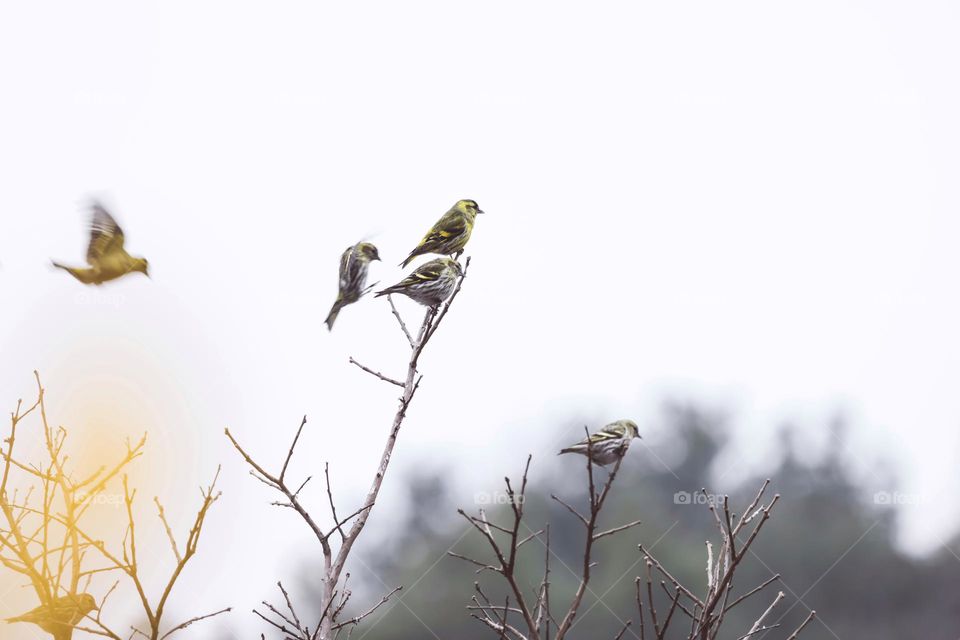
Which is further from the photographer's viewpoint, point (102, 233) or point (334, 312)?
point (334, 312)

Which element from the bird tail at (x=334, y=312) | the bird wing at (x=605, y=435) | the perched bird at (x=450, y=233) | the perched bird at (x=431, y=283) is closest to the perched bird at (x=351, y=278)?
the bird tail at (x=334, y=312)

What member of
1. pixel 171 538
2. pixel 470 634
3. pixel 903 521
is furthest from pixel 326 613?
pixel 903 521

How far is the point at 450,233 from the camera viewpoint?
7773 mm

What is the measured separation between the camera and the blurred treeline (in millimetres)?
32469

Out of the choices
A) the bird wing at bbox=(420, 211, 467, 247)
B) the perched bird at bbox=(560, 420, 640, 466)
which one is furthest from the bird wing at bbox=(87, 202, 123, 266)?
the perched bird at bbox=(560, 420, 640, 466)

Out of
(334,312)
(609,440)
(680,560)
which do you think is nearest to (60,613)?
(334,312)

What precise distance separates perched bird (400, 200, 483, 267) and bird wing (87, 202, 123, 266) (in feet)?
8.27

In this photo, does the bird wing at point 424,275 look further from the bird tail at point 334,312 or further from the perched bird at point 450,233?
the bird tail at point 334,312

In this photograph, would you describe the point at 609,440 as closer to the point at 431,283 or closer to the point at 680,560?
the point at 431,283

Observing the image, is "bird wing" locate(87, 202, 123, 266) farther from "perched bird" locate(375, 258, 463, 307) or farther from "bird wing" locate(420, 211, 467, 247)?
"bird wing" locate(420, 211, 467, 247)

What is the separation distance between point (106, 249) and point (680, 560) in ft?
106

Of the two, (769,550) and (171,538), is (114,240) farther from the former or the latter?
(769,550)

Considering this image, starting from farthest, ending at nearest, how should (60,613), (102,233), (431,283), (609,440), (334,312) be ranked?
(609,440), (431,283), (334,312), (102,233), (60,613)

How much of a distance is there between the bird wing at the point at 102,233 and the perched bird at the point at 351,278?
1.28 metres
